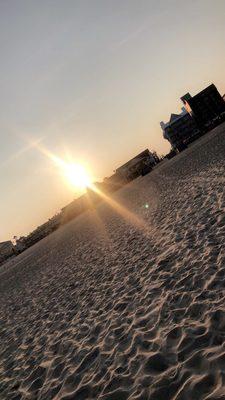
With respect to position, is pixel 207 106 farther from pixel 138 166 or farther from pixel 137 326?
pixel 137 326

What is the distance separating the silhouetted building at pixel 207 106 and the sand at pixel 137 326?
3093 inches

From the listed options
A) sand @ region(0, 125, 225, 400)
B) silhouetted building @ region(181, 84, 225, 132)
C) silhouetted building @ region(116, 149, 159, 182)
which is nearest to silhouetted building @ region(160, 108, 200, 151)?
silhouetted building @ region(181, 84, 225, 132)

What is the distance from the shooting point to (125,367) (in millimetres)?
6355

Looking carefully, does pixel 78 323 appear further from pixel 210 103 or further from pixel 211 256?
pixel 210 103

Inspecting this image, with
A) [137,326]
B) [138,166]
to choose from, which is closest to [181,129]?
[138,166]

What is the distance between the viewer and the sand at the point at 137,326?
559cm

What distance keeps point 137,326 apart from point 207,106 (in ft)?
293

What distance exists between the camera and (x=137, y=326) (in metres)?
7.66

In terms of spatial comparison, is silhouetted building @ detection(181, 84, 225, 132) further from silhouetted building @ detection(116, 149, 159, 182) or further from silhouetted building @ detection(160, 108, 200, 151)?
silhouetted building @ detection(116, 149, 159, 182)

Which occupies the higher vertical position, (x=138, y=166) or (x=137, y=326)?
(x=138, y=166)

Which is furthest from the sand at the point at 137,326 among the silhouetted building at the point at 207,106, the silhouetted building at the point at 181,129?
the silhouetted building at the point at 181,129

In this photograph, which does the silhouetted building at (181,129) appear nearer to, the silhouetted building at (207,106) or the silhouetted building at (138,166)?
the silhouetted building at (207,106)

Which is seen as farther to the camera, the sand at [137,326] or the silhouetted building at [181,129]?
the silhouetted building at [181,129]

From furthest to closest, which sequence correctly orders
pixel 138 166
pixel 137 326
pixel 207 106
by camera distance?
1. pixel 207 106
2. pixel 138 166
3. pixel 137 326
